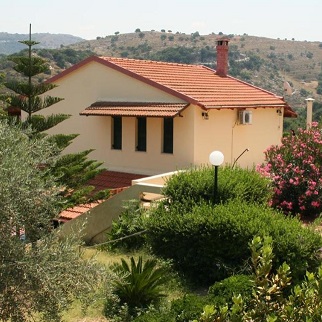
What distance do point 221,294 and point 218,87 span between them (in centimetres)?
1271

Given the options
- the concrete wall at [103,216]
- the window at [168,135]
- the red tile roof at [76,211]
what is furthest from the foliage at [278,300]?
the window at [168,135]

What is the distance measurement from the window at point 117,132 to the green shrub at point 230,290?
11290 millimetres

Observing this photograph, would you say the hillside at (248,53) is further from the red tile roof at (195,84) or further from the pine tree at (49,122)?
the pine tree at (49,122)

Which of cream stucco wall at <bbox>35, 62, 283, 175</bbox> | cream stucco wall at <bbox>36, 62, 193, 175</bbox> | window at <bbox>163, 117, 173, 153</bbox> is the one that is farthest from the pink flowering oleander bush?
window at <bbox>163, 117, 173, 153</bbox>

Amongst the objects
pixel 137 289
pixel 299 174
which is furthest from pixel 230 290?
pixel 299 174

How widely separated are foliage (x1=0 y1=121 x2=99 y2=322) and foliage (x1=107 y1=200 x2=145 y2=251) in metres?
5.20

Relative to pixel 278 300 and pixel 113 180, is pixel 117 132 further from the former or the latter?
pixel 278 300

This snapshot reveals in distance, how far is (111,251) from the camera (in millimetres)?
12664

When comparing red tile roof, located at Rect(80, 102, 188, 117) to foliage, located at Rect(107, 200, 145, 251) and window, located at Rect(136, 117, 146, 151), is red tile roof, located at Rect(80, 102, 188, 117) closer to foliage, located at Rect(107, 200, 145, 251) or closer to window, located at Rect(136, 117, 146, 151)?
window, located at Rect(136, 117, 146, 151)

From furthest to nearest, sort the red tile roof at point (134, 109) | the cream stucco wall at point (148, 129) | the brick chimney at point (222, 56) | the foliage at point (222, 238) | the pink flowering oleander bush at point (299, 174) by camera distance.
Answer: the brick chimney at point (222, 56)
the cream stucco wall at point (148, 129)
the red tile roof at point (134, 109)
the pink flowering oleander bush at point (299, 174)
the foliage at point (222, 238)

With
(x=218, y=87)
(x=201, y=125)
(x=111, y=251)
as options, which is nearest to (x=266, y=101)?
(x=218, y=87)

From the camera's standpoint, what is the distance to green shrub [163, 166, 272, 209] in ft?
36.7

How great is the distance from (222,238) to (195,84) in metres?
9.89

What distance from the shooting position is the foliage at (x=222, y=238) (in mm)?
9422
